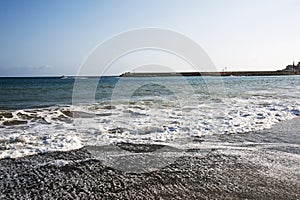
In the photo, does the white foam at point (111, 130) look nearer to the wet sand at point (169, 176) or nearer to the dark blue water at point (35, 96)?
the wet sand at point (169, 176)

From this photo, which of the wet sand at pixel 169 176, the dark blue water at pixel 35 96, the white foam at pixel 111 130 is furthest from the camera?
the dark blue water at pixel 35 96

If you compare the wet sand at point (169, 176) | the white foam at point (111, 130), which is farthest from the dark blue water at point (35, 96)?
the wet sand at point (169, 176)

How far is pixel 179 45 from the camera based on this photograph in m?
9.23

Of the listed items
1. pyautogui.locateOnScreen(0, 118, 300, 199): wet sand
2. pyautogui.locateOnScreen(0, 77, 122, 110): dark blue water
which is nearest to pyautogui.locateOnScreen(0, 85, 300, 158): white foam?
pyautogui.locateOnScreen(0, 118, 300, 199): wet sand

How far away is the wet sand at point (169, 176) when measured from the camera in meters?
3.67

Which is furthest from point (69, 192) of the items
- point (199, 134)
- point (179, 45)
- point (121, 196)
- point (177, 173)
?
point (179, 45)

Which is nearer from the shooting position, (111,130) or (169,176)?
(169,176)

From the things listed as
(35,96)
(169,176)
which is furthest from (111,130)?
(35,96)

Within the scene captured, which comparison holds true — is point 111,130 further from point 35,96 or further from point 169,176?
point 35,96

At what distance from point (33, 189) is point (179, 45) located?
22.2 feet

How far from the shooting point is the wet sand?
3670 mm

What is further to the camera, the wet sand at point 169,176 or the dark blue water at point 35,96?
the dark blue water at point 35,96

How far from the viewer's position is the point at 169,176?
4.28m

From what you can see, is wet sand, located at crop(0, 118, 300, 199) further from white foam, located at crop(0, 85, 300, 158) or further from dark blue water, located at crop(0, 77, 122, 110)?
dark blue water, located at crop(0, 77, 122, 110)
